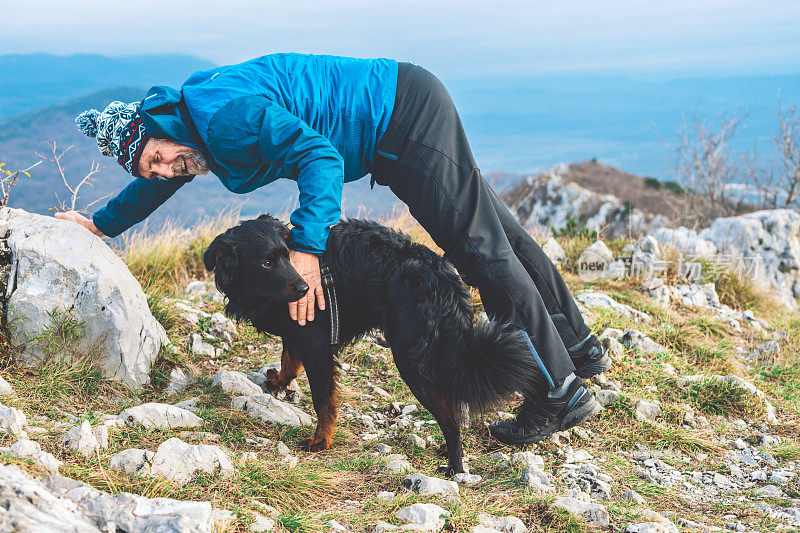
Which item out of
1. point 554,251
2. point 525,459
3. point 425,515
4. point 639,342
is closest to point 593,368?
point 525,459

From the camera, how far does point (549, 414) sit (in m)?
3.27

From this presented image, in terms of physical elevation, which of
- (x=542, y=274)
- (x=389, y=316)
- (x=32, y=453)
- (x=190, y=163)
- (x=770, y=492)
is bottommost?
(x=770, y=492)

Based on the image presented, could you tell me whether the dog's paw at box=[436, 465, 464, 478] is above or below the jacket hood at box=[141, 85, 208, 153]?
below

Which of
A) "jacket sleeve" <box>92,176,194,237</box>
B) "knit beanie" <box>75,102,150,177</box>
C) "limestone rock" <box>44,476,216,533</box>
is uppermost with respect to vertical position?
"knit beanie" <box>75,102,150,177</box>

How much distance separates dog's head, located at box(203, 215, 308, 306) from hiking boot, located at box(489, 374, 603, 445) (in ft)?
4.39

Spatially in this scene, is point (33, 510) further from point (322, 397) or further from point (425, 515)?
point (322, 397)

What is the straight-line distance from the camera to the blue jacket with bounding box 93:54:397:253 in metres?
2.75

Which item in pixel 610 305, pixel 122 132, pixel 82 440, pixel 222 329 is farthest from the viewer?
pixel 610 305

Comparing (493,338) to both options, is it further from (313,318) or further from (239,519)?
(239,519)

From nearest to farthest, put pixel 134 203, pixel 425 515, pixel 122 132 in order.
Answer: pixel 425 515 < pixel 122 132 < pixel 134 203

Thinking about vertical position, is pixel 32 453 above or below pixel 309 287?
below

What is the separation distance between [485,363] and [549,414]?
0.68 m

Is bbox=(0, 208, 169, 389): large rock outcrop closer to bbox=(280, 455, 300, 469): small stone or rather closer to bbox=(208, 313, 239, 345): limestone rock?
bbox=(208, 313, 239, 345): limestone rock

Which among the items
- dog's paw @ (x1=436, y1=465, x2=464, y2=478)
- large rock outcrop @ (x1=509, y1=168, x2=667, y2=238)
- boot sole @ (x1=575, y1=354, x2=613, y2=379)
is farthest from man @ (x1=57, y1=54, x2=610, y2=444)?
large rock outcrop @ (x1=509, y1=168, x2=667, y2=238)
